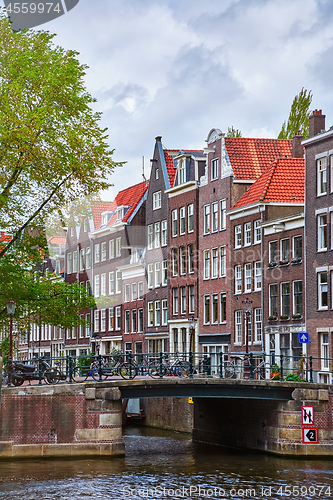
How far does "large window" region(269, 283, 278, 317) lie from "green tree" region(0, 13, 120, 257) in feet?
55.3

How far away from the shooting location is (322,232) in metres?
42.2

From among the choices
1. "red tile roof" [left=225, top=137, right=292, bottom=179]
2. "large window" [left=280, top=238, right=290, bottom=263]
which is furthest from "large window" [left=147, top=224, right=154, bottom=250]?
"large window" [left=280, top=238, right=290, bottom=263]

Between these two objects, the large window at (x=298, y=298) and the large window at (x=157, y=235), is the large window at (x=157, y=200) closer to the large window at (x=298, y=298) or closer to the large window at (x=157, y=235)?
the large window at (x=157, y=235)

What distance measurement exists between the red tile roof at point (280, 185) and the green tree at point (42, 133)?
A: 17570mm

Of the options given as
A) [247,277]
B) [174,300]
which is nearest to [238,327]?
[247,277]

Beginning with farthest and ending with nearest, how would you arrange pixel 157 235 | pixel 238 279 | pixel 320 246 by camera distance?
1. pixel 157 235
2. pixel 238 279
3. pixel 320 246

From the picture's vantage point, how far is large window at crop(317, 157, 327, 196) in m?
42.5

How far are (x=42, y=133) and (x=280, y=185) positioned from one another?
20.4 metres

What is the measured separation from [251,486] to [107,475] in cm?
498

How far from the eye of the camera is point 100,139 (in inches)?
1254

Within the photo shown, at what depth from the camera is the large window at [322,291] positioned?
1638 inches

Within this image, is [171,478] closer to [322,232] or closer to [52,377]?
[52,377]

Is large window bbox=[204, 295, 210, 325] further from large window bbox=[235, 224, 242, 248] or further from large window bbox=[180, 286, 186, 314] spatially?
large window bbox=[235, 224, 242, 248]

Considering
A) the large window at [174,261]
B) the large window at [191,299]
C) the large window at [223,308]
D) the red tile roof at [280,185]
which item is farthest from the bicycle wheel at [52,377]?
the large window at [174,261]
